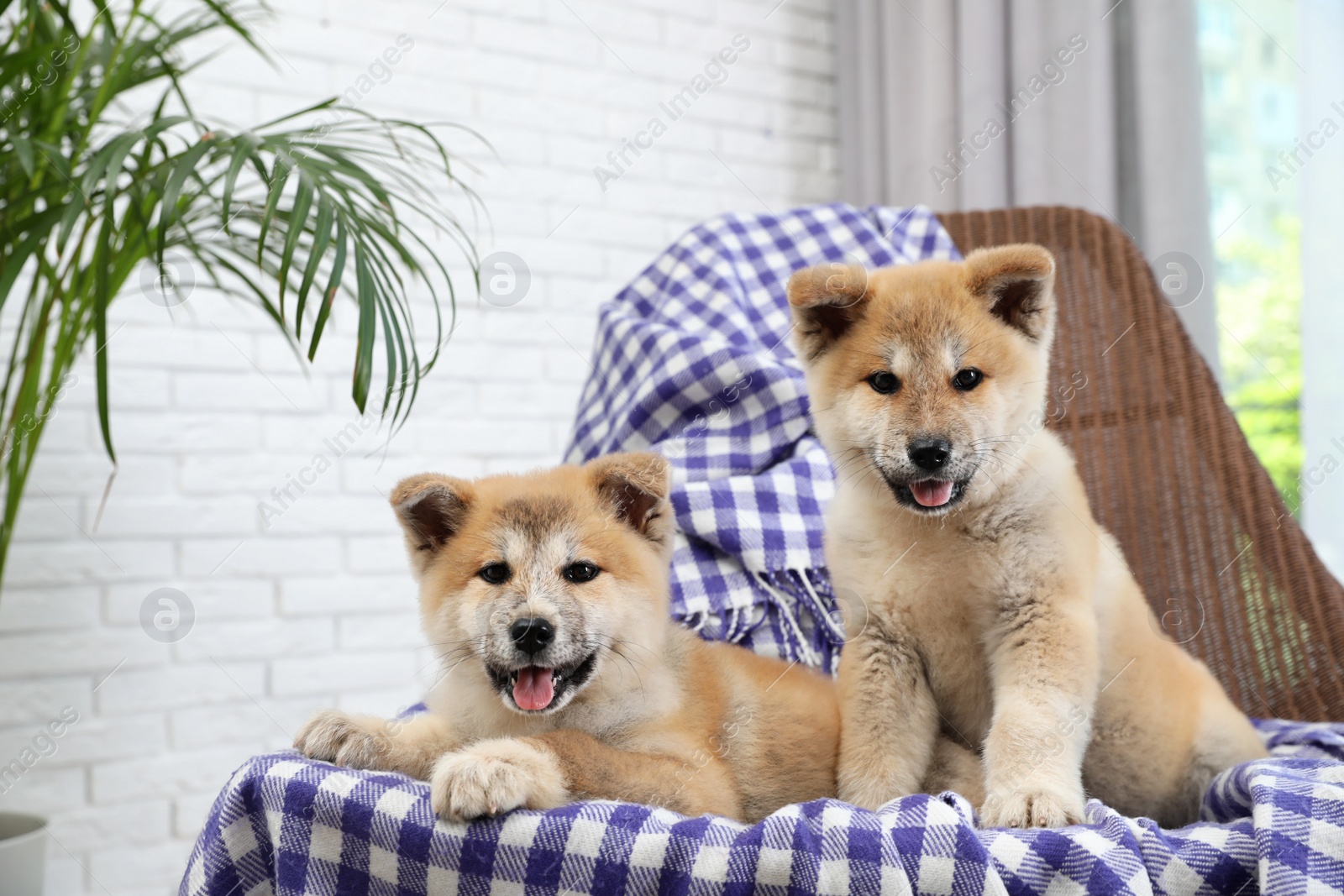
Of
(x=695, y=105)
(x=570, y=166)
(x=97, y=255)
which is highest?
(x=695, y=105)

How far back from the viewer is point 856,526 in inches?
53.3

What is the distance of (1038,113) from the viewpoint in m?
3.00

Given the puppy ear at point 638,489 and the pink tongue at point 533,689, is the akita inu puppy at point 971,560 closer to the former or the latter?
the puppy ear at point 638,489

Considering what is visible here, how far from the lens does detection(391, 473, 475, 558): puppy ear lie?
1.24m

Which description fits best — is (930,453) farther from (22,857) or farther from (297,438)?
(297,438)

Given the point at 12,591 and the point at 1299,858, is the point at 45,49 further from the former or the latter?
the point at 1299,858

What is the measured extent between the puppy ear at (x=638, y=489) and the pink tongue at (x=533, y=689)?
25 cm

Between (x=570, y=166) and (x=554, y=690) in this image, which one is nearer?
(x=554, y=690)

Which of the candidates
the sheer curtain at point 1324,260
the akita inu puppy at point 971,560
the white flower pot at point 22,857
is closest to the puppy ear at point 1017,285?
the akita inu puppy at point 971,560

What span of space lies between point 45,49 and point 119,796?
1.67 metres

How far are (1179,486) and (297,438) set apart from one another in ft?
6.79

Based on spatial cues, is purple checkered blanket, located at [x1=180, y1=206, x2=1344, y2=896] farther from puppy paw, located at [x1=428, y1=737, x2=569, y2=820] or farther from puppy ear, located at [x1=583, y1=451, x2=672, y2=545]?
puppy ear, located at [x1=583, y1=451, x2=672, y2=545]

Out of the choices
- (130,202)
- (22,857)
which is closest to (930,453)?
(130,202)

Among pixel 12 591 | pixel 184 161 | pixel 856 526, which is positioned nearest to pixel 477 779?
pixel 856 526
